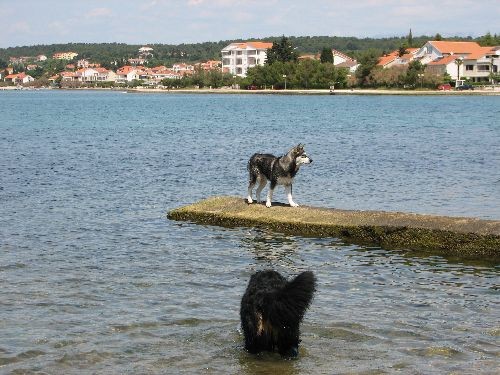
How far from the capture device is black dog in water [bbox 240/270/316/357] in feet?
29.9

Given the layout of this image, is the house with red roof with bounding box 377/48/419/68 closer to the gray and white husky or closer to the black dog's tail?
the gray and white husky

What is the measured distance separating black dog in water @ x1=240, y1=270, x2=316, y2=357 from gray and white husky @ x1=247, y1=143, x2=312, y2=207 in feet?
32.0

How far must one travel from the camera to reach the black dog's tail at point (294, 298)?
9.09 m

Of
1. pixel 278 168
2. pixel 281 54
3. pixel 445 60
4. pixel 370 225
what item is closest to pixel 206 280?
pixel 370 225

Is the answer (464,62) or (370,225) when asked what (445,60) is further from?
(370,225)

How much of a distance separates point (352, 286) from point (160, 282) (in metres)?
3.41

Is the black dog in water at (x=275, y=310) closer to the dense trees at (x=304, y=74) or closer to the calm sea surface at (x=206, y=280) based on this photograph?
the calm sea surface at (x=206, y=280)

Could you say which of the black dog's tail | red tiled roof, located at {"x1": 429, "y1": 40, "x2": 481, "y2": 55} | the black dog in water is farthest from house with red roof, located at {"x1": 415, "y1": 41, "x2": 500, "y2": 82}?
the black dog's tail

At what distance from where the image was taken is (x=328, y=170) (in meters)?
33.2

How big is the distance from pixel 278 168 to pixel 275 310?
10.7m

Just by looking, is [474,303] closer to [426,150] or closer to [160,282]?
[160,282]

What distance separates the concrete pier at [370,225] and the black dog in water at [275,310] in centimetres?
707

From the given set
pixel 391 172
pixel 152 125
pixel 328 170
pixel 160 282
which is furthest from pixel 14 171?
pixel 152 125

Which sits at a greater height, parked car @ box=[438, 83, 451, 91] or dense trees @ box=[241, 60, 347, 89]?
dense trees @ box=[241, 60, 347, 89]
